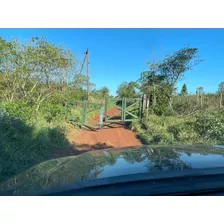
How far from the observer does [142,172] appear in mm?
1640

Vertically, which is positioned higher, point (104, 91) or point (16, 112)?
point (104, 91)

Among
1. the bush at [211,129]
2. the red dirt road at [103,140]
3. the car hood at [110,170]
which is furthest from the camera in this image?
the red dirt road at [103,140]

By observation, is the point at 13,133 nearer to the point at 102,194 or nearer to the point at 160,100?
the point at 102,194

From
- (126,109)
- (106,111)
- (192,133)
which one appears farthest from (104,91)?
(192,133)

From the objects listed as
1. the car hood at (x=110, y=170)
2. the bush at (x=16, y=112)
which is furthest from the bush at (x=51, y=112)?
the car hood at (x=110, y=170)

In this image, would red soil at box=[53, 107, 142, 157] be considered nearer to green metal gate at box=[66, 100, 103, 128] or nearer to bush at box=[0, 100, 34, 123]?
green metal gate at box=[66, 100, 103, 128]

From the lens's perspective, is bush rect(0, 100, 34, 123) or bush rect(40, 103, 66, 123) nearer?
bush rect(0, 100, 34, 123)

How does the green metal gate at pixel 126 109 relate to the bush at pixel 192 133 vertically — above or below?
above

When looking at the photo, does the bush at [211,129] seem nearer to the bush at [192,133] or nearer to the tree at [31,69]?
the bush at [192,133]

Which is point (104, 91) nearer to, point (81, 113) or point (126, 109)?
point (81, 113)

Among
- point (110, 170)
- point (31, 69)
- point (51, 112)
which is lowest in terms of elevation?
point (110, 170)

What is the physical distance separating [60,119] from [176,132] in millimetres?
5911

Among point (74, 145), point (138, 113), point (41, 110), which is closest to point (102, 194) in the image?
point (74, 145)

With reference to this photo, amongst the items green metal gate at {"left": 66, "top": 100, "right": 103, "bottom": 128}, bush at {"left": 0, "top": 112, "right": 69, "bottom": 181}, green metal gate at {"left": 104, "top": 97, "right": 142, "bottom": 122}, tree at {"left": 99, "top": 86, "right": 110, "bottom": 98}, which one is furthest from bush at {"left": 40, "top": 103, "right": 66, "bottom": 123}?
tree at {"left": 99, "top": 86, "right": 110, "bottom": 98}
